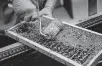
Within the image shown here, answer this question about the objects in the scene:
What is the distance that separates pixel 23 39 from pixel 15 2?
9.1 inches

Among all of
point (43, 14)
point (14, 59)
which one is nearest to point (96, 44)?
point (43, 14)

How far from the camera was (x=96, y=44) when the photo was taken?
106cm

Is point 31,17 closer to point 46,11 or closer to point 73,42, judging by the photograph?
point 46,11

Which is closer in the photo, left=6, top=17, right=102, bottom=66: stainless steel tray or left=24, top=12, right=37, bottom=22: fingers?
left=6, top=17, right=102, bottom=66: stainless steel tray

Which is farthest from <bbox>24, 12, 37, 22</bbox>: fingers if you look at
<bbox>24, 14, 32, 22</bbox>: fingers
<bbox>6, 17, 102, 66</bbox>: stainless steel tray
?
<bbox>6, 17, 102, 66</bbox>: stainless steel tray

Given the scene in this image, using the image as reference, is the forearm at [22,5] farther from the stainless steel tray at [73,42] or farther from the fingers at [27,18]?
the stainless steel tray at [73,42]

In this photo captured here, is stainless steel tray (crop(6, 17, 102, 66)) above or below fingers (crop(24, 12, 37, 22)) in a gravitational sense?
Result: below

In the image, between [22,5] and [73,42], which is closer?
[73,42]

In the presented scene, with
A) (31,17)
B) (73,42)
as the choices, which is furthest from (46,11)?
(73,42)

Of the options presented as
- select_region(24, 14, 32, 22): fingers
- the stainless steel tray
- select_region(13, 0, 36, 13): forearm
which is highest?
select_region(13, 0, 36, 13): forearm

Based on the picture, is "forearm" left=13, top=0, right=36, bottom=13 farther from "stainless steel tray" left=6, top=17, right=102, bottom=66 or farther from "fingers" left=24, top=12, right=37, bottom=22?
"stainless steel tray" left=6, top=17, right=102, bottom=66

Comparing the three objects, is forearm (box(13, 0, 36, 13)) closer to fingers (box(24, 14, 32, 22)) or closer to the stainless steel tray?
fingers (box(24, 14, 32, 22))

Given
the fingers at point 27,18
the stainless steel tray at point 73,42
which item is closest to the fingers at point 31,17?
the fingers at point 27,18

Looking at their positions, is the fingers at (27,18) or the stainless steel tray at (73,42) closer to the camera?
the stainless steel tray at (73,42)
